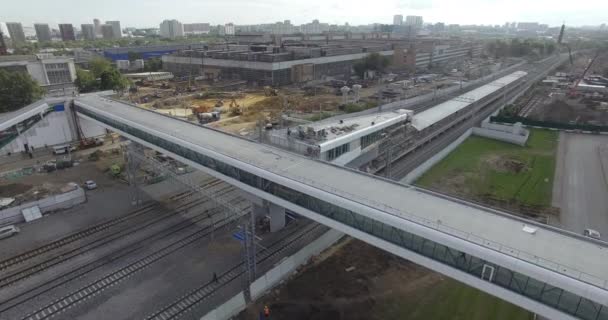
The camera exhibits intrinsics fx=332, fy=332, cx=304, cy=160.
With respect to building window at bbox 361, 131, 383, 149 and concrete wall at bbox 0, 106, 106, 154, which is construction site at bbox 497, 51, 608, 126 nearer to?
building window at bbox 361, 131, 383, 149

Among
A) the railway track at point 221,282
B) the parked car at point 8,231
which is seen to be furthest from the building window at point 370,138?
the parked car at point 8,231

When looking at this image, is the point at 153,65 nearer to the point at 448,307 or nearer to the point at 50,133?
the point at 50,133

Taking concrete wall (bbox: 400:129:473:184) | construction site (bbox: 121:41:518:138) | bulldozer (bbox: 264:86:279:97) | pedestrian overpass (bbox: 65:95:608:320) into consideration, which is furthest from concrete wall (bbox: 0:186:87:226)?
bulldozer (bbox: 264:86:279:97)

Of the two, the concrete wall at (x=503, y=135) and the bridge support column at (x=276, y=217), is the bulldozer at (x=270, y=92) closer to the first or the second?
the concrete wall at (x=503, y=135)

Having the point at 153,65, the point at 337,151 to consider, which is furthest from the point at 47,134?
the point at 153,65

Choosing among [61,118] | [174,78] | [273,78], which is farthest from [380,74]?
[61,118]

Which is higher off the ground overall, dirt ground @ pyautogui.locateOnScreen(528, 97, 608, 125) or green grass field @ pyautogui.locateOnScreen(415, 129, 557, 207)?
dirt ground @ pyautogui.locateOnScreen(528, 97, 608, 125)

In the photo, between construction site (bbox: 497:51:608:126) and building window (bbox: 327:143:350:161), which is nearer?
building window (bbox: 327:143:350:161)
